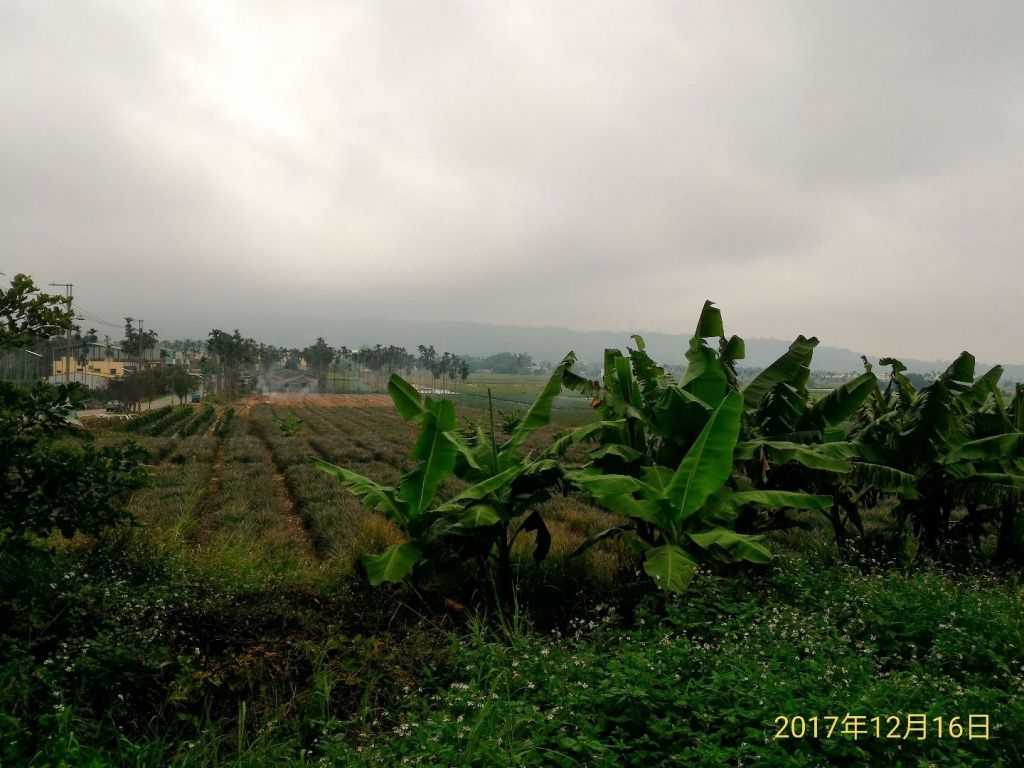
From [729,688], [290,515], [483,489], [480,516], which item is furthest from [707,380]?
[290,515]

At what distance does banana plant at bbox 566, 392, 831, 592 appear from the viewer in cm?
460

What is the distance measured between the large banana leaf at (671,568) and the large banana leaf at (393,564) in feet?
6.30

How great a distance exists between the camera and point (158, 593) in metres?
4.34

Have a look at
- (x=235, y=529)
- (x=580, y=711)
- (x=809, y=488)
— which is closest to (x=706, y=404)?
(x=809, y=488)

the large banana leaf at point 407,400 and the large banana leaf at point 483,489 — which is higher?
the large banana leaf at point 407,400

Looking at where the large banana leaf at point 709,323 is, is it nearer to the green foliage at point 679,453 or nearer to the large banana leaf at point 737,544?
the green foliage at point 679,453

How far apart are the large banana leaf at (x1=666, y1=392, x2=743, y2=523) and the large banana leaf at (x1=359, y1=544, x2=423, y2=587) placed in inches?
87.8

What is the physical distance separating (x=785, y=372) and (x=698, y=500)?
2.40 metres

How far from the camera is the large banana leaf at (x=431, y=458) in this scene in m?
4.81

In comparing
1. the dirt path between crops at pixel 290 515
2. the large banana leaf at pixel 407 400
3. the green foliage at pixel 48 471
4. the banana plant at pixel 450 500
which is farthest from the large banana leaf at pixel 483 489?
the dirt path between crops at pixel 290 515

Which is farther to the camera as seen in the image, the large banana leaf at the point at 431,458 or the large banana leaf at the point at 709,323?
the large banana leaf at the point at 709,323

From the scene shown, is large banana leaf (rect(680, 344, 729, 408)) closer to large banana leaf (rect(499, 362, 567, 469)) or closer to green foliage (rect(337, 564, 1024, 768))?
large banana leaf (rect(499, 362, 567, 469))

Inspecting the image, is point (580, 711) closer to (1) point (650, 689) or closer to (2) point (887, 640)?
(1) point (650, 689)

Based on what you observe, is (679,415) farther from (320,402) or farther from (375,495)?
(320,402)
